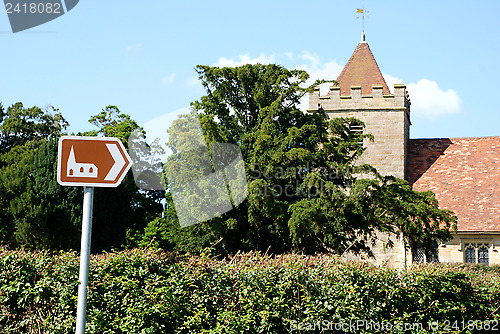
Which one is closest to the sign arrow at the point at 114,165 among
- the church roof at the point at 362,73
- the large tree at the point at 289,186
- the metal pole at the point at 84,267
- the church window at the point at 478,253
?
the metal pole at the point at 84,267

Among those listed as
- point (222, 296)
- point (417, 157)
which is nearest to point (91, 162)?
point (222, 296)

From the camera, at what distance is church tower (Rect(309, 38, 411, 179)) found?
2781 centimetres

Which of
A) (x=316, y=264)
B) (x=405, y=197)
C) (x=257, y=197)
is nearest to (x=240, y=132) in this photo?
(x=257, y=197)

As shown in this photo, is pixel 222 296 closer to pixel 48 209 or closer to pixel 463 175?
pixel 48 209

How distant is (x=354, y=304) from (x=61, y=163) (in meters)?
4.42

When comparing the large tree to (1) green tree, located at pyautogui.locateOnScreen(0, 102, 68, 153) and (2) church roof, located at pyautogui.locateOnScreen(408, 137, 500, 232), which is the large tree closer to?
(2) church roof, located at pyautogui.locateOnScreen(408, 137, 500, 232)

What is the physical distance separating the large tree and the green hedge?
10.5 metres

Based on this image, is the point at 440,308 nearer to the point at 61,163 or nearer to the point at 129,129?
the point at 61,163

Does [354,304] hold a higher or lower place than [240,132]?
lower

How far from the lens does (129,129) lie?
31.6 m

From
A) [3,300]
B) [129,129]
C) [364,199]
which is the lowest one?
[3,300]

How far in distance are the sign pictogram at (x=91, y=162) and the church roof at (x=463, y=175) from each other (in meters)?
23.2

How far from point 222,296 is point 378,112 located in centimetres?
2280

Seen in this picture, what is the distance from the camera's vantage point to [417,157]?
29.0 metres
